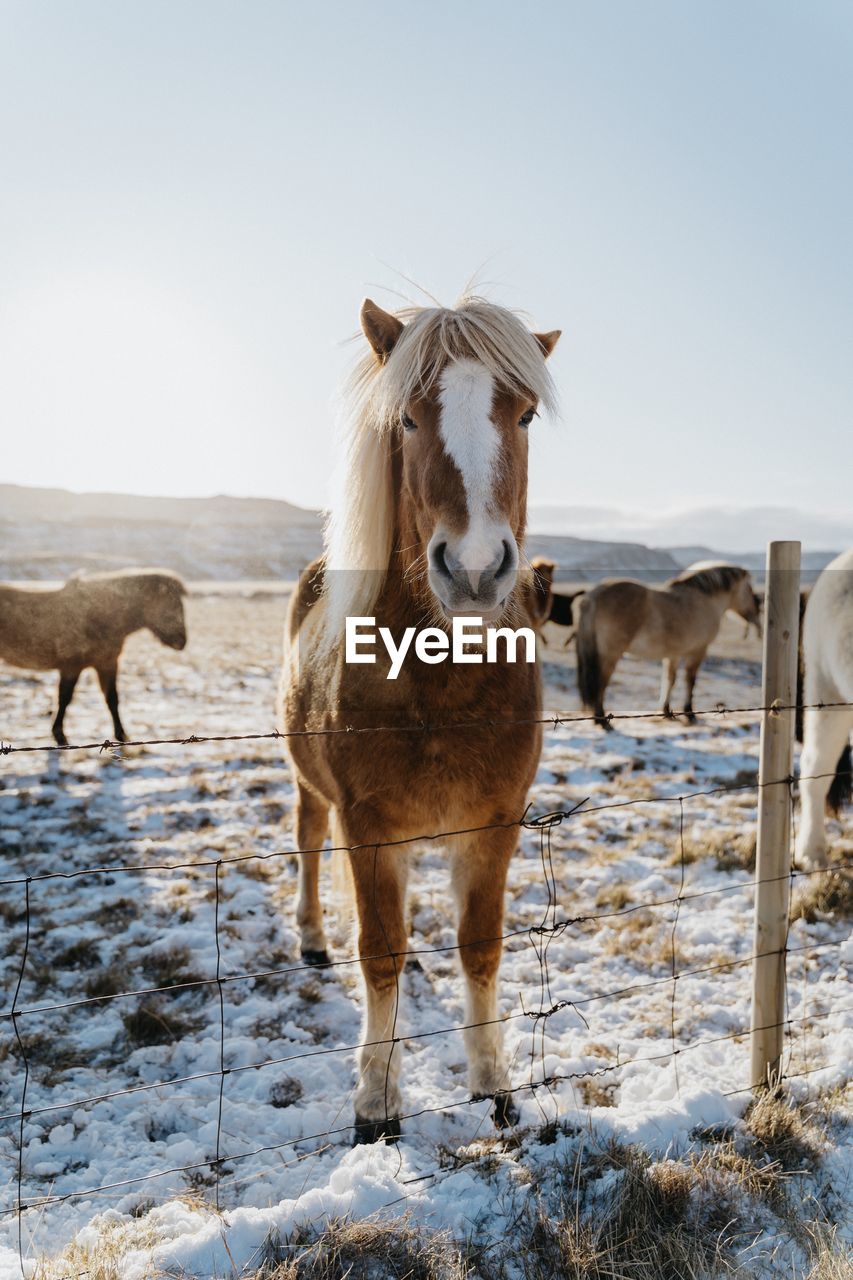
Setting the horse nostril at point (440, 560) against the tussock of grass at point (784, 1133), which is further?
the tussock of grass at point (784, 1133)

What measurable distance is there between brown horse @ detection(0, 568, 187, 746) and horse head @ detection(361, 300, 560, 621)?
7.11 metres

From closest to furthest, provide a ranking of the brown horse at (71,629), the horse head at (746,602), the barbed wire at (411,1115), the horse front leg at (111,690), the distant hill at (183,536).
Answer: the barbed wire at (411,1115)
the brown horse at (71,629)
the horse front leg at (111,690)
the horse head at (746,602)
the distant hill at (183,536)

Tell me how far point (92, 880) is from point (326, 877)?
143 centimetres

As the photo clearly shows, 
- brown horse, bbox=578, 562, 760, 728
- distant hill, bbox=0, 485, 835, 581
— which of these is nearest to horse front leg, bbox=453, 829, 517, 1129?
brown horse, bbox=578, 562, 760, 728

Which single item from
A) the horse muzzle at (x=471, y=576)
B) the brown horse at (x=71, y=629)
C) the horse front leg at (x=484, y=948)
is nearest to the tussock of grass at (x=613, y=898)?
the horse front leg at (x=484, y=948)

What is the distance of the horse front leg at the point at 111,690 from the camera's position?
8.62 metres

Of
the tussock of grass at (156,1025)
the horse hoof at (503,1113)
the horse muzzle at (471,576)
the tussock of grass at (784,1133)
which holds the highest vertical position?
the horse muzzle at (471,576)

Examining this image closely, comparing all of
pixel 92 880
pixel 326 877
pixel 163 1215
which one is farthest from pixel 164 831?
pixel 163 1215

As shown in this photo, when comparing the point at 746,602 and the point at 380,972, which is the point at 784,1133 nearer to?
the point at 380,972

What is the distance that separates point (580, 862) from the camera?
479 cm

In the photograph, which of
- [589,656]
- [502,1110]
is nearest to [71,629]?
[589,656]

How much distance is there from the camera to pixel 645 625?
9.95m

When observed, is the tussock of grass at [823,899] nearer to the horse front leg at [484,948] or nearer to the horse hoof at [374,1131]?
the horse front leg at [484,948]

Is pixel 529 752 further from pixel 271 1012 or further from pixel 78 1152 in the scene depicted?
pixel 78 1152
